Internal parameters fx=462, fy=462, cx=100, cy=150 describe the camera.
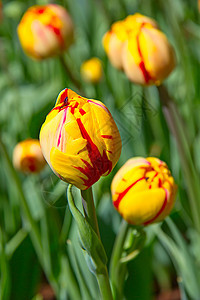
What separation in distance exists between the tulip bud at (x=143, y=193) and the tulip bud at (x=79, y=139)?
0.41 ft

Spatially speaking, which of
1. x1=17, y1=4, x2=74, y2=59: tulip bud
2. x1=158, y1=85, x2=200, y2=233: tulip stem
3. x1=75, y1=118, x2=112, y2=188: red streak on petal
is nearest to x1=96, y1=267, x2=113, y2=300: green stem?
x1=75, y1=118, x2=112, y2=188: red streak on petal

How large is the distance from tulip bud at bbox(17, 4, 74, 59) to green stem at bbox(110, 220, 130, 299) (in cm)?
50

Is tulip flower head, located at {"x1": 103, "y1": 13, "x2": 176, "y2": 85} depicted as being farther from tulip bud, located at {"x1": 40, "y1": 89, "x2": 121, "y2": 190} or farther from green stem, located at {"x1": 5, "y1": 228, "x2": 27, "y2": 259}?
green stem, located at {"x1": 5, "y1": 228, "x2": 27, "y2": 259}

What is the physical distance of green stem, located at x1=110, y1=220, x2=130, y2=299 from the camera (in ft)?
2.02

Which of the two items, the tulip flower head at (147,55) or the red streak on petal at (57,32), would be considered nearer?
the tulip flower head at (147,55)

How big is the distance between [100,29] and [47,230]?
3.55 feet

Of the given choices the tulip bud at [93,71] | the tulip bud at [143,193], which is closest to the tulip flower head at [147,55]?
the tulip bud at [143,193]

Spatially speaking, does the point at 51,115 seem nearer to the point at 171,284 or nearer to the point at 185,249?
the point at 185,249

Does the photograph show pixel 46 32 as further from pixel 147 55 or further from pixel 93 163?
pixel 93 163

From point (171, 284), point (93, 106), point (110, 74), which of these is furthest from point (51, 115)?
point (110, 74)

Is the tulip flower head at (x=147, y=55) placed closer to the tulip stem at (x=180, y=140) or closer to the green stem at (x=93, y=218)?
the tulip stem at (x=180, y=140)

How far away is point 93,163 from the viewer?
1.47 feet

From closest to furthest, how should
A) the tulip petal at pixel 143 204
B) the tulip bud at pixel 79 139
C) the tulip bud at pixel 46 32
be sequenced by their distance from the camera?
1. the tulip bud at pixel 79 139
2. the tulip petal at pixel 143 204
3. the tulip bud at pixel 46 32

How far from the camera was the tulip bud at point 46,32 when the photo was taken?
98 cm
